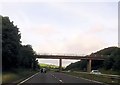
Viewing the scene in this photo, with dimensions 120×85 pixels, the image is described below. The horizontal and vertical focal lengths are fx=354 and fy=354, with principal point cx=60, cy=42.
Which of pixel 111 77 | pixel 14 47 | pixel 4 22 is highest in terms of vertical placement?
pixel 4 22

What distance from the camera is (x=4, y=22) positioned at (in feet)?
224

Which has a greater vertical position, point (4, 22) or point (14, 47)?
point (4, 22)

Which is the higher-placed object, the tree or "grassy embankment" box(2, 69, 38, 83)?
the tree

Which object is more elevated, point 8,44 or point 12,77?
point 8,44

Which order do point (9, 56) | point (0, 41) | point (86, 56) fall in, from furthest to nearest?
point (86, 56)
point (9, 56)
point (0, 41)

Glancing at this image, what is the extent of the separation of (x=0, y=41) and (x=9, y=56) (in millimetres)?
5184

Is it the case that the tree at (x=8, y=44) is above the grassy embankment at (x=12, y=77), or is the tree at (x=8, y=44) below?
above

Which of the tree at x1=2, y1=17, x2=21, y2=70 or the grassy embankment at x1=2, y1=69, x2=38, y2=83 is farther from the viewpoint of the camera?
the tree at x1=2, y1=17, x2=21, y2=70

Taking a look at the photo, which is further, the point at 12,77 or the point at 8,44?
the point at 8,44

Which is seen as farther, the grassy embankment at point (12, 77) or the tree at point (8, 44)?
the tree at point (8, 44)

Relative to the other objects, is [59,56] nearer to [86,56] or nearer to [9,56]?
[86,56]

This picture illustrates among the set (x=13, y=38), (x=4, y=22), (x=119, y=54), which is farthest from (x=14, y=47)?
(x=119, y=54)

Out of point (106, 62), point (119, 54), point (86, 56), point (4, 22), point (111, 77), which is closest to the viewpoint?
point (111, 77)

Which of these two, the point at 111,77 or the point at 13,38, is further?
the point at 13,38
